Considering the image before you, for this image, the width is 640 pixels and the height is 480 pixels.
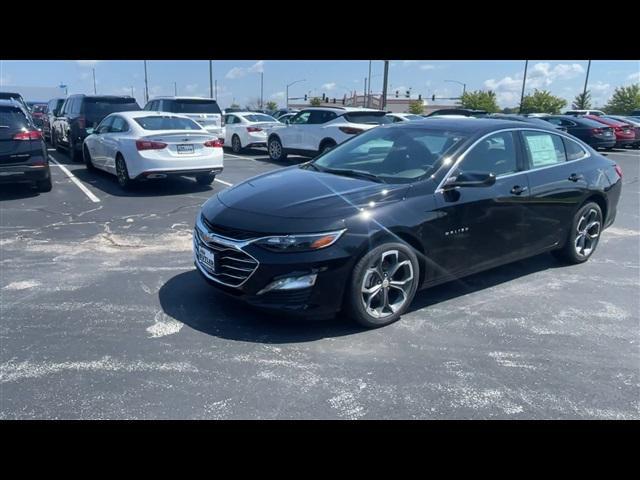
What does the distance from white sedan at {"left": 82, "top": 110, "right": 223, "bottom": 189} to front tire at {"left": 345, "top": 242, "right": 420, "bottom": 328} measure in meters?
6.28

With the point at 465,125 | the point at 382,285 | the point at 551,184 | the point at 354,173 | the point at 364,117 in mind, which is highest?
the point at 465,125

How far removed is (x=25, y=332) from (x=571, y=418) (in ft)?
12.6

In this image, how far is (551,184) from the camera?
17.1 ft

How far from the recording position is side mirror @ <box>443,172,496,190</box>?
4320 millimetres

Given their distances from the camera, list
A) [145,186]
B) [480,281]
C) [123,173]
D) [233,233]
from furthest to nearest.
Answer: [145,186]
[123,173]
[480,281]
[233,233]

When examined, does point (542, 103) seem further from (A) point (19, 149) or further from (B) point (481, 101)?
(A) point (19, 149)

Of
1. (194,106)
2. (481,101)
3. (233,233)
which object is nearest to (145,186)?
(194,106)

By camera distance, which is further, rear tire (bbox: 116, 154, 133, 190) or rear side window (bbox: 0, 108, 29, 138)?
rear tire (bbox: 116, 154, 133, 190)

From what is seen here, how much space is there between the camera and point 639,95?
49.9m

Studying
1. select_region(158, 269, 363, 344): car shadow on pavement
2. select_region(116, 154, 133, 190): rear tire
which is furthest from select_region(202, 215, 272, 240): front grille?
select_region(116, 154, 133, 190): rear tire

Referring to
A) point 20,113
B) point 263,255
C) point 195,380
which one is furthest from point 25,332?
point 20,113

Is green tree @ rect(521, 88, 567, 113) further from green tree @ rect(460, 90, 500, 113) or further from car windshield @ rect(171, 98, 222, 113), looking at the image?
car windshield @ rect(171, 98, 222, 113)

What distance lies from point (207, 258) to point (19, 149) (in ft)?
20.7

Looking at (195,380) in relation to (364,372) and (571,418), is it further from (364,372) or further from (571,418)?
(571,418)
